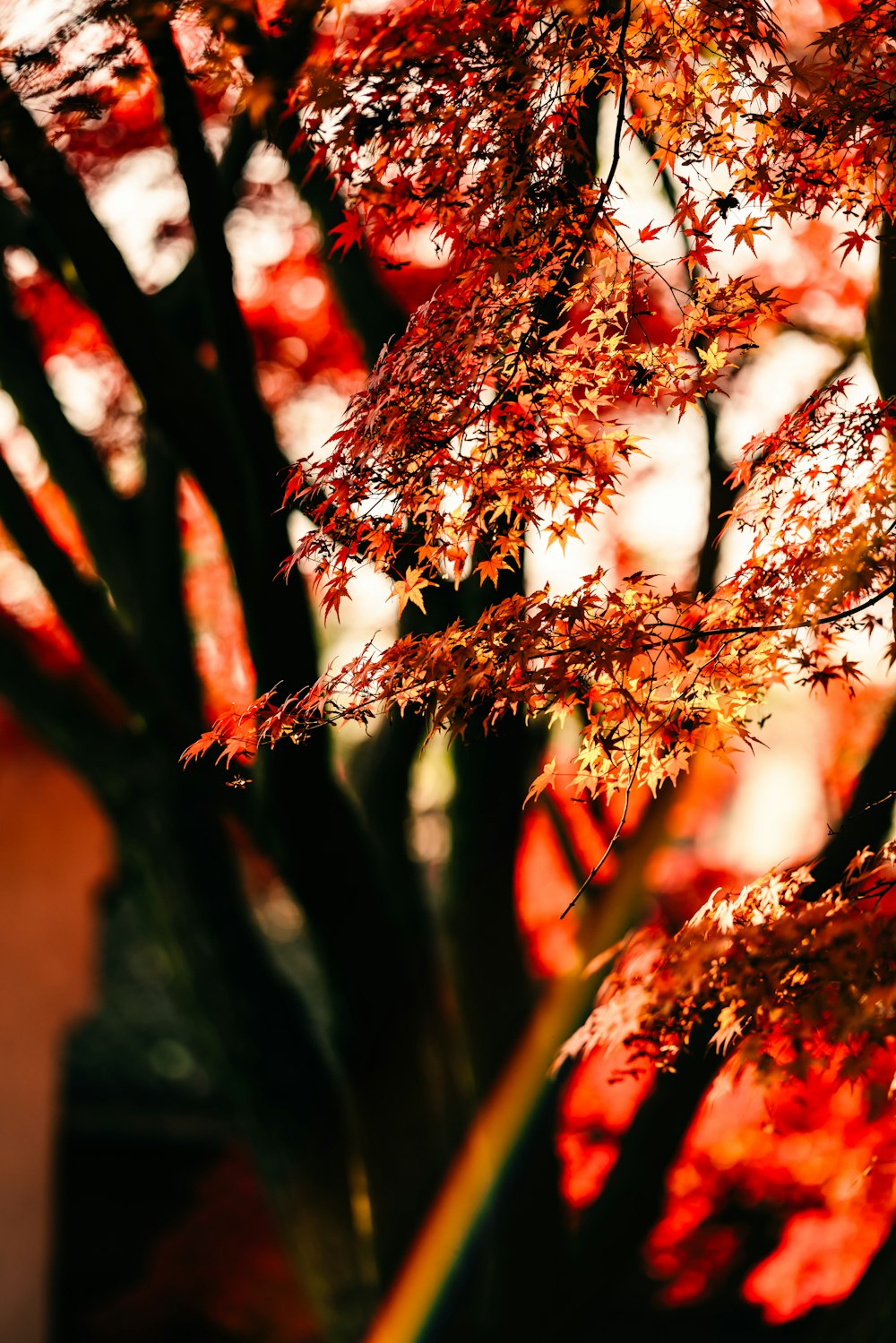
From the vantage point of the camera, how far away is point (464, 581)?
3.63 metres

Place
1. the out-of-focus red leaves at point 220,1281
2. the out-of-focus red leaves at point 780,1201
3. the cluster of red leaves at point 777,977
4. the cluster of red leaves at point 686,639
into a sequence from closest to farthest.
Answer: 1. the cluster of red leaves at point 777,977
2. the cluster of red leaves at point 686,639
3. the out-of-focus red leaves at point 780,1201
4. the out-of-focus red leaves at point 220,1281

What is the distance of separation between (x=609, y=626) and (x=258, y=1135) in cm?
323

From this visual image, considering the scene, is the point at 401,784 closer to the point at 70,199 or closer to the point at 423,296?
the point at 423,296

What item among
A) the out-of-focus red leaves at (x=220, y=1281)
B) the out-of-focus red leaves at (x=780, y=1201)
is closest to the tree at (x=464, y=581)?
A: the out-of-focus red leaves at (x=780, y=1201)

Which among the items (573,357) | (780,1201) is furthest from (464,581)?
(780,1201)

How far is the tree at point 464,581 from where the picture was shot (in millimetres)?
2158

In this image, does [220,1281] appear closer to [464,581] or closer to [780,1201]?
[780,1201]

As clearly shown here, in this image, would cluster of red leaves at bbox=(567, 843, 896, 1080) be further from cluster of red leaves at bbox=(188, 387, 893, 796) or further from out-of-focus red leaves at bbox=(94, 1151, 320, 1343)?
out-of-focus red leaves at bbox=(94, 1151, 320, 1343)

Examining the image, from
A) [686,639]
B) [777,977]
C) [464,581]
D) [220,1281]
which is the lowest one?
[777,977]

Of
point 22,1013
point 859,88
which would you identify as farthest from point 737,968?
point 22,1013

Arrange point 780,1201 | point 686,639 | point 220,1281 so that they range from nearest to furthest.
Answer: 1. point 686,639
2. point 780,1201
3. point 220,1281

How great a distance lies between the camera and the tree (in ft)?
7.08

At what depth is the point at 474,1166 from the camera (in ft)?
13.7

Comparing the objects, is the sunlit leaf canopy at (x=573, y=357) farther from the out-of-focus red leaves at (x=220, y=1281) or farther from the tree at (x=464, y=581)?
the out-of-focus red leaves at (x=220, y=1281)
